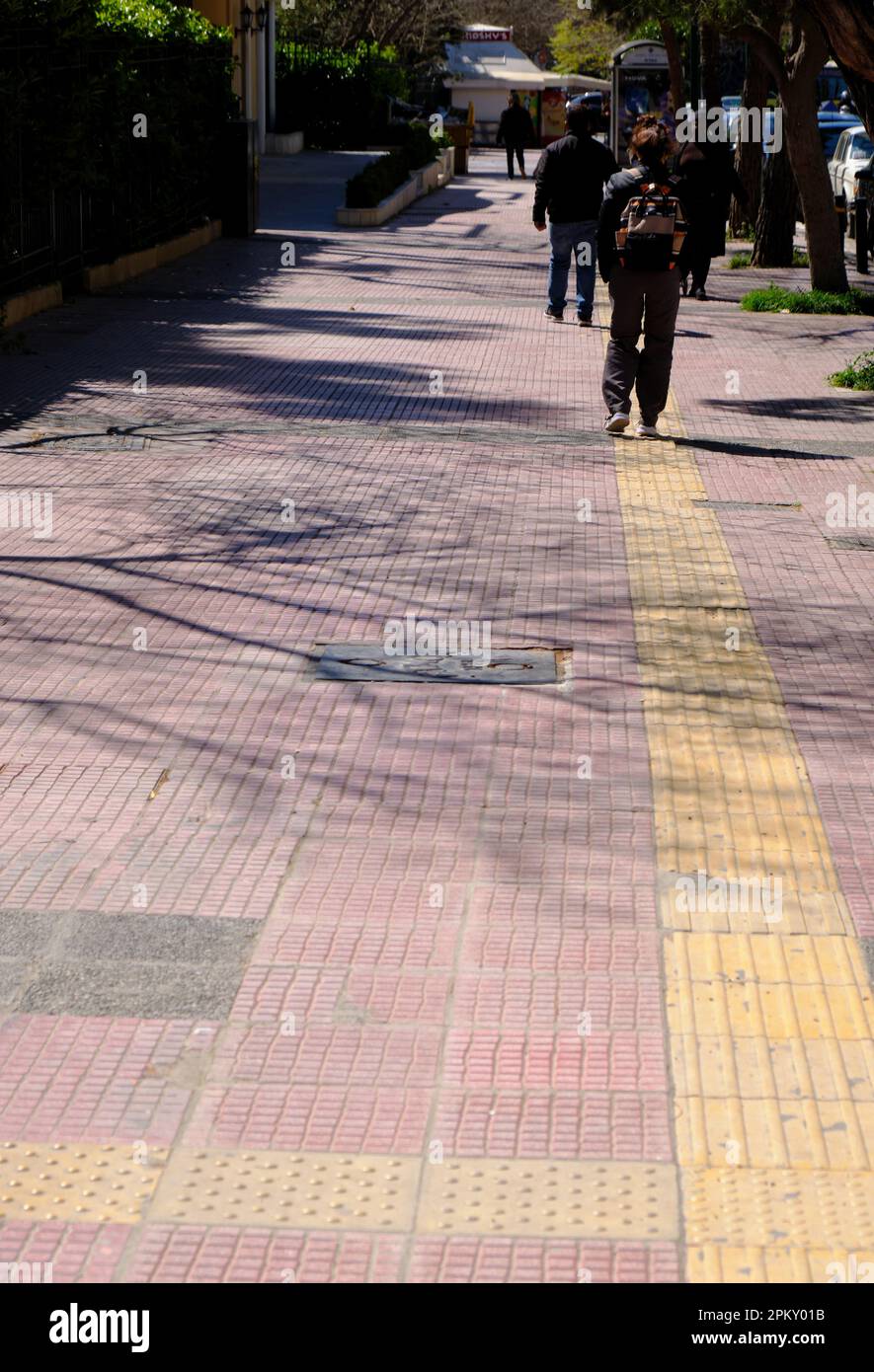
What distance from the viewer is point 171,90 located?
20.9m

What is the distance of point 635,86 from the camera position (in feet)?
134

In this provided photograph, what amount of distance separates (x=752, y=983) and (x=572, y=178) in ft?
41.2

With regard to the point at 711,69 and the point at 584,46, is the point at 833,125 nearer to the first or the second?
the point at 711,69

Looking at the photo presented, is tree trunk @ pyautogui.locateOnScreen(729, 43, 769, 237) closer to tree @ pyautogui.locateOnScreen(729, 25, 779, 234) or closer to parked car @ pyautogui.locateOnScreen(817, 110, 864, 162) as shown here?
tree @ pyautogui.locateOnScreen(729, 25, 779, 234)

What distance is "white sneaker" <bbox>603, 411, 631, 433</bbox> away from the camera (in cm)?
1137

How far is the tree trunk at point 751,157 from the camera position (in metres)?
23.4

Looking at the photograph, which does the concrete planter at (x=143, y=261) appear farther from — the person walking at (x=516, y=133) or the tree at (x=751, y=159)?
the person walking at (x=516, y=133)

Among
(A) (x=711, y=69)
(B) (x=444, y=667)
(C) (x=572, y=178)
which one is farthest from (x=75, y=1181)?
(A) (x=711, y=69)

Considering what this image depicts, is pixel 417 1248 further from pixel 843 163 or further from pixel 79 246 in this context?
pixel 843 163

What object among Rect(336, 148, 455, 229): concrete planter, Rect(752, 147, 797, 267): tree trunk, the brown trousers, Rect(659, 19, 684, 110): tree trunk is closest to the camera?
the brown trousers

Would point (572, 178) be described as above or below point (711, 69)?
below

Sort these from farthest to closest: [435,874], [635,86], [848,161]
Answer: [635,86], [848,161], [435,874]

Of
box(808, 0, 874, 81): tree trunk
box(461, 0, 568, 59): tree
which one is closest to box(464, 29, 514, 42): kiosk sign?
box(461, 0, 568, 59): tree

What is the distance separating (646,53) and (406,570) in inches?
→ 1400
